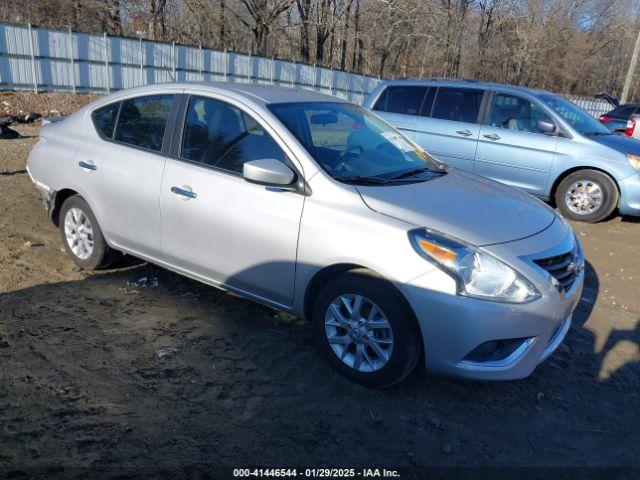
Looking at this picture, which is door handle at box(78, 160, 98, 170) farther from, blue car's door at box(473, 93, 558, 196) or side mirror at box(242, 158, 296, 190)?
blue car's door at box(473, 93, 558, 196)

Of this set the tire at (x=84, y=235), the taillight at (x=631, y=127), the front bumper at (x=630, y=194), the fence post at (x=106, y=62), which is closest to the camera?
the tire at (x=84, y=235)

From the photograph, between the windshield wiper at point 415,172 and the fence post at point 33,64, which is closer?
the windshield wiper at point 415,172

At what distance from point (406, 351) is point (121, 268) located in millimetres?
3058

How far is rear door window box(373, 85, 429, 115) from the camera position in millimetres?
8750

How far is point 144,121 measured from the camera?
4.39 metres

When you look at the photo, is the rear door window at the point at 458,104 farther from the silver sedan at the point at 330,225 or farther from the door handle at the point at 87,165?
the door handle at the point at 87,165

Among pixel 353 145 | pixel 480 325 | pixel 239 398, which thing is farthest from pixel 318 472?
pixel 353 145

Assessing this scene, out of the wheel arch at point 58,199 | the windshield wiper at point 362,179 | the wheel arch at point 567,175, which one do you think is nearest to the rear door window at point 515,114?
the wheel arch at point 567,175

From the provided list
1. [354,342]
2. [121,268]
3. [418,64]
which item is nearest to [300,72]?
[418,64]

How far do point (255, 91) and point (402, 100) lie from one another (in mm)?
5232

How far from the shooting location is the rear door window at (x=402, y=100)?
8.75m

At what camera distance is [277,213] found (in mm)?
3520

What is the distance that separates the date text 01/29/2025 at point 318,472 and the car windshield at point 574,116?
6528 millimetres

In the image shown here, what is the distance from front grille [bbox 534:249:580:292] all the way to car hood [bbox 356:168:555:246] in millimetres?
207
